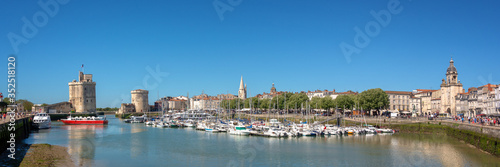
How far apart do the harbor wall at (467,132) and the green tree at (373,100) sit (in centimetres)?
1065

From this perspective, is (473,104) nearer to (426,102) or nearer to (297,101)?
(426,102)

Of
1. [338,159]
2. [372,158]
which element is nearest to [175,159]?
[338,159]

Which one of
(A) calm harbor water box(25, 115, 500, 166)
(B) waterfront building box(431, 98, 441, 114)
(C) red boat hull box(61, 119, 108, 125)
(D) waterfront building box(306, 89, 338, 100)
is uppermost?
(D) waterfront building box(306, 89, 338, 100)

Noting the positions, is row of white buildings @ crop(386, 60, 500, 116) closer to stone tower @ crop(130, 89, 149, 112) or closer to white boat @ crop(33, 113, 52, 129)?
white boat @ crop(33, 113, 52, 129)

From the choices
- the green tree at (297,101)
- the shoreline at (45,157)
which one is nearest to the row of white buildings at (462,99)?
the green tree at (297,101)

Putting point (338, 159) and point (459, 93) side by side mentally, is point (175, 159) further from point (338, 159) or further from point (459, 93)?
point (459, 93)

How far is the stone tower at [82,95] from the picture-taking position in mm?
91625

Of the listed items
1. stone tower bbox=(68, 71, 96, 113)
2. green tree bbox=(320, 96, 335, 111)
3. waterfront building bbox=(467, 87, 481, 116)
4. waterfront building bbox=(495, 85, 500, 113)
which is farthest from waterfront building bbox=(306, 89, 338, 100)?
stone tower bbox=(68, 71, 96, 113)

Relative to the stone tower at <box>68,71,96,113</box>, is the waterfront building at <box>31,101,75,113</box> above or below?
below

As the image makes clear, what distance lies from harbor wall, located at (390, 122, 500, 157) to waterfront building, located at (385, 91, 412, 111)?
1213 inches

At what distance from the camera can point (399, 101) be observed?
75625 mm

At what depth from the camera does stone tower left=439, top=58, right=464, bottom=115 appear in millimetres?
53344

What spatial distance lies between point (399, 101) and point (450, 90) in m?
21.9

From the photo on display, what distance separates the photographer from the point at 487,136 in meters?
26.6
